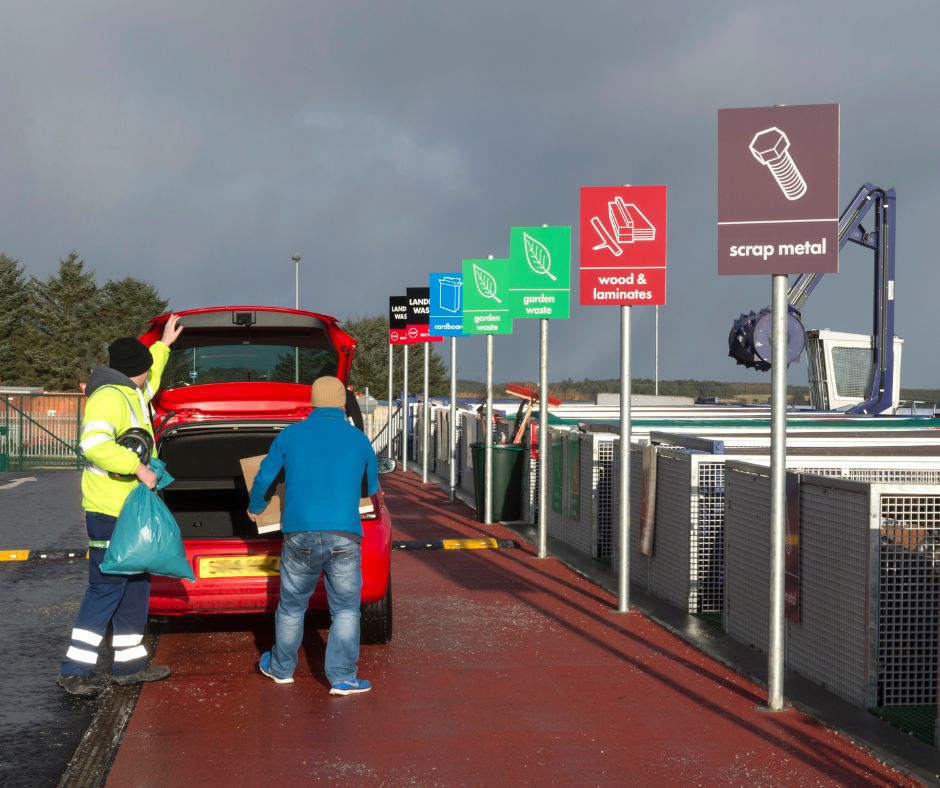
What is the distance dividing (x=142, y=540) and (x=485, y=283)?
11877 millimetres

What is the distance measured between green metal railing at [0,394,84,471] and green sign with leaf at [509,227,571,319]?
26.4 metres

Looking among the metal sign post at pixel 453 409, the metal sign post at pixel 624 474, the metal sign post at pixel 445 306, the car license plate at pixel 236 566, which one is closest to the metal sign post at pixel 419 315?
the metal sign post at pixel 453 409

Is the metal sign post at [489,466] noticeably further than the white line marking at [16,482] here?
No

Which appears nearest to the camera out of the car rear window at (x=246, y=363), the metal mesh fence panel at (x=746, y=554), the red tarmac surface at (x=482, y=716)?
the red tarmac surface at (x=482, y=716)

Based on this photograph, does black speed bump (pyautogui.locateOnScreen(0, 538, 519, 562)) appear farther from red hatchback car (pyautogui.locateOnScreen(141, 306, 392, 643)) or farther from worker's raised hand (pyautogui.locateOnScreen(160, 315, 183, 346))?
worker's raised hand (pyautogui.locateOnScreen(160, 315, 183, 346))

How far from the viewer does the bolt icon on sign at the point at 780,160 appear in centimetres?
751

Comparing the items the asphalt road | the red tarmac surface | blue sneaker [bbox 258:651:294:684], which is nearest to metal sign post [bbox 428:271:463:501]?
the asphalt road

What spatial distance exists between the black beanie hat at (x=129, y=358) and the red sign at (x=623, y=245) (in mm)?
4178

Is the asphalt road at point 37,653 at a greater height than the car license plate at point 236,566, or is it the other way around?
the car license plate at point 236,566

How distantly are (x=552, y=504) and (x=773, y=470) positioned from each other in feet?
29.5

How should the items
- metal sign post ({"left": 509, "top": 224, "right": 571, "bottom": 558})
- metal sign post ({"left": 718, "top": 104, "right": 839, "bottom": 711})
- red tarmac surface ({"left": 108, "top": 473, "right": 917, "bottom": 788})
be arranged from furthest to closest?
metal sign post ({"left": 509, "top": 224, "right": 571, "bottom": 558}) < metal sign post ({"left": 718, "top": 104, "right": 839, "bottom": 711}) < red tarmac surface ({"left": 108, "top": 473, "right": 917, "bottom": 788})

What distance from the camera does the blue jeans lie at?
7.72m

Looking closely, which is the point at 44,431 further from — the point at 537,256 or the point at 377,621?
the point at 377,621

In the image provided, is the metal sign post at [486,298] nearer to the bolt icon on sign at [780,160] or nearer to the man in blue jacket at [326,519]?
the man in blue jacket at [326,519]
